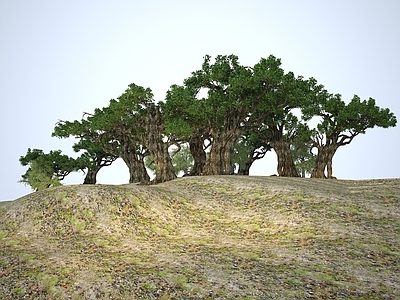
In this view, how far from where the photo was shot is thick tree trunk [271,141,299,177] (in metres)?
51.2

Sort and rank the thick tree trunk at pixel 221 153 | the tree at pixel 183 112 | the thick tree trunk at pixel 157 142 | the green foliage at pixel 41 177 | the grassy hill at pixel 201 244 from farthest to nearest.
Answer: the green foliage at pixel 41 177 → the thick tree trunk at pixel 221 153 → the thick tree trunk at pixel 157 142 → the tree at pixel 183 112 → the grassy hill at pixel 201 244

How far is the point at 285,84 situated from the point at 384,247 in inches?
1074

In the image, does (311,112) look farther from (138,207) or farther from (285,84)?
(138,207)

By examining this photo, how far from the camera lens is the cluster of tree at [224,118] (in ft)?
131

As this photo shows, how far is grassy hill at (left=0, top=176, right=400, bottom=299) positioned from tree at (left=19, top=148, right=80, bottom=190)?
2875 centimetres

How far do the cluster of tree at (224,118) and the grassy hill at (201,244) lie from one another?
14.7 meters

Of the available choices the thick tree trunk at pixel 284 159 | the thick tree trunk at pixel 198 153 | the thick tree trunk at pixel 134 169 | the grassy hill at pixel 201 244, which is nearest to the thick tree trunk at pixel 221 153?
the thick tree trunk at pixel 198 153

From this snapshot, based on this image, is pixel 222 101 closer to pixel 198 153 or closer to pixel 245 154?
pixel 198 153

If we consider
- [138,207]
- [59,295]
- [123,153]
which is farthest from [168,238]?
[123,153]

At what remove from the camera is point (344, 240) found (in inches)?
694

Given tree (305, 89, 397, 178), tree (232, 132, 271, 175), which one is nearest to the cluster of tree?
tree (305, 89, 397, 178)

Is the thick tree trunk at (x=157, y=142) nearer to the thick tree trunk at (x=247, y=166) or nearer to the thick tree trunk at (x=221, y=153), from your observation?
the thick tree trunk at (x=221, y=153)

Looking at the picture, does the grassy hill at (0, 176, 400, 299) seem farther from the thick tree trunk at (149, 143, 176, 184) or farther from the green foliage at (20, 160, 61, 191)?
the green foliage at (20, 160, 61, 191)

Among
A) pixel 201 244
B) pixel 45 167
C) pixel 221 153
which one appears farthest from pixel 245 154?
pixel 201 244
